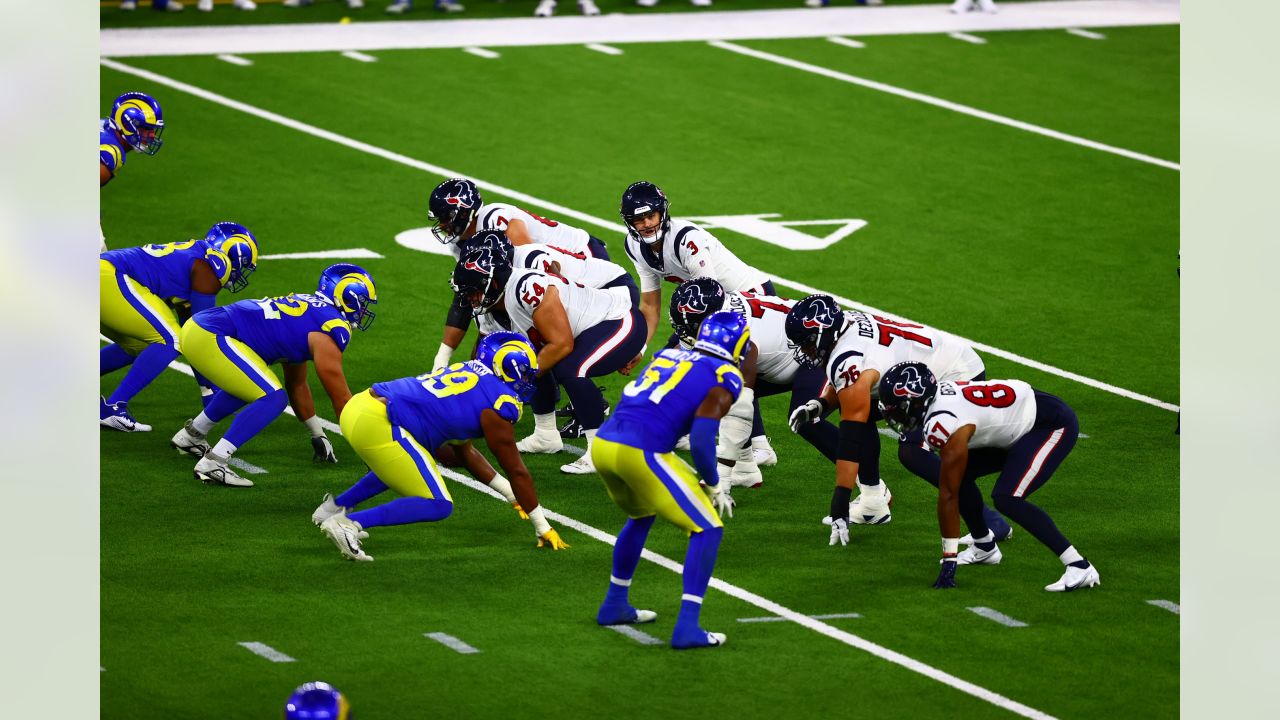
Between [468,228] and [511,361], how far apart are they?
2.26m

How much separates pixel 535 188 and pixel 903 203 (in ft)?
10.4

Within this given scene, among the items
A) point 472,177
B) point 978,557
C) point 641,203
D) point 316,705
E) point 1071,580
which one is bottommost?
point 472,177

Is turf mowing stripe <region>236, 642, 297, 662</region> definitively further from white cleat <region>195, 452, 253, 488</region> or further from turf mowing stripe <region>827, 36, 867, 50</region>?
turf mowing stripe <region>827, 36, 867, 50</region>

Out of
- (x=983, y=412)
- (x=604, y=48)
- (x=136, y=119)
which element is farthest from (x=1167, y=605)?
(x=604, y=48)

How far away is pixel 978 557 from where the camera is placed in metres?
9.14

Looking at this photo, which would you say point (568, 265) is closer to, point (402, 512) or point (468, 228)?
point (468, 228)

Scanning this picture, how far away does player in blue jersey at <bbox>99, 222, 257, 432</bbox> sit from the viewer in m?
10.9

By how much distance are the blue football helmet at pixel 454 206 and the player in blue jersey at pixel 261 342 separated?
86cm

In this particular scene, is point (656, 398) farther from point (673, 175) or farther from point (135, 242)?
point (673, 175)

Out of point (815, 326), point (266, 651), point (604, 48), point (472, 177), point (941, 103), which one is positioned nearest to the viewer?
point (266, 651)

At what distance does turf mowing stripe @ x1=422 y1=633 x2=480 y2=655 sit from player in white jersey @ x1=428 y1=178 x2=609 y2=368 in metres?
2.88

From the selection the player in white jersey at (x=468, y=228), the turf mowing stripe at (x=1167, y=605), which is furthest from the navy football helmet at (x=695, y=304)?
the turf mowing stripe at (x=1167, y=605)

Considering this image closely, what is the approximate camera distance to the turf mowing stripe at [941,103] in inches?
702

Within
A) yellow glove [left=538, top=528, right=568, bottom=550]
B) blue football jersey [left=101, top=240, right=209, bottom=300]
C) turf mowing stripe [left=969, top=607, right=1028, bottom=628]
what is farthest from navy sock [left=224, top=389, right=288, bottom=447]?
turf mowing stripe [left=969, top=607, right=1028, bottom=628]
